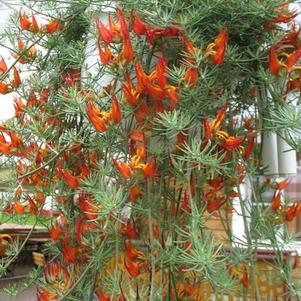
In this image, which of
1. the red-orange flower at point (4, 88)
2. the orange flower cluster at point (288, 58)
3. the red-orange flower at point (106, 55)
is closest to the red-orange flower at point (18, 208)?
the red-orange flower at point (4, 88)

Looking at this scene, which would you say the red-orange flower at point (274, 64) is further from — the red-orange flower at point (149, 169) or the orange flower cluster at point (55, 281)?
the orange flower cluster at point (55, 281)

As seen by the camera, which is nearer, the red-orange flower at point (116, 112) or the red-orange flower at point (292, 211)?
the red-orange flower at point (116, 112)

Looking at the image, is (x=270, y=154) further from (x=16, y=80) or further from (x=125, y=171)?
(x=16, y=80)

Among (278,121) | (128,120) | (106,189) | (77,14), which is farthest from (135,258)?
(77,14)

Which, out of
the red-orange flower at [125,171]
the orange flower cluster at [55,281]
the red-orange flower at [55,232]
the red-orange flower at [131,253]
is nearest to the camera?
the red-orange flower at [125,171]

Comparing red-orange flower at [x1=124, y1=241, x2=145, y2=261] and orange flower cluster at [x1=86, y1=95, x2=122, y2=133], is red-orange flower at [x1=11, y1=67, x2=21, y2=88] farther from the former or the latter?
red-orange flower at [x1=124, y1=241, x2=145, y2=261]

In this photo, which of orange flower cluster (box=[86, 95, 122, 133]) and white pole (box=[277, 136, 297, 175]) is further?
white pole (box=[277, 136, 297, 175])

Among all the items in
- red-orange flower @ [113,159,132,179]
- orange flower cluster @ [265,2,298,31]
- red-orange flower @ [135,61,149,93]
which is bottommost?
red-orange flower @ [113,159,132,179]

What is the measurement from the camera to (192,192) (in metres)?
0.99

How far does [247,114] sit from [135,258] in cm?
46

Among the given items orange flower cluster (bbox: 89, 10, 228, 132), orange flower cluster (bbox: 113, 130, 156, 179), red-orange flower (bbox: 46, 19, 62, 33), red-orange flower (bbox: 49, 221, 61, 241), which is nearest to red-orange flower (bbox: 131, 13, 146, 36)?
orange flower cluster (bbox: 89, 10, 228, 132)

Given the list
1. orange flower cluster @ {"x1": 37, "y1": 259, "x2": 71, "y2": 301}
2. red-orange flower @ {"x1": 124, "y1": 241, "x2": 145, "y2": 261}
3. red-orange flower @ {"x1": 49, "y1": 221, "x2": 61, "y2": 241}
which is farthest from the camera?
red-orange flower @ {"x1": 49, "y1": 221, "x2": 61, "y2": 241}

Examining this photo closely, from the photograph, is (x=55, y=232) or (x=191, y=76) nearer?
(x=191, y=76)

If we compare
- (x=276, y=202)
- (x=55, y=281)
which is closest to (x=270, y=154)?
(x=276, y=202)
